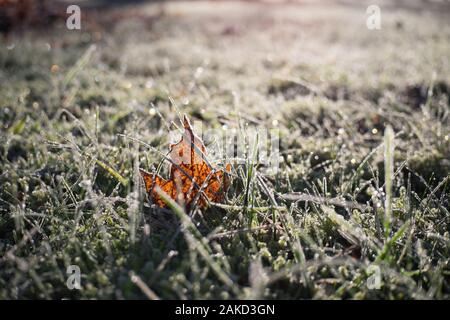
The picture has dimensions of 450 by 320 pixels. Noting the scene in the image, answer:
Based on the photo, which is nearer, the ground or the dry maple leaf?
the ground

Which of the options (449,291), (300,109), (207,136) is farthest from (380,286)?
(300,109)

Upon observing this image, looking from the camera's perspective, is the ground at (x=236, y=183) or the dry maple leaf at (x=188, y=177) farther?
the dry maple leaf at (x=188, y=177)

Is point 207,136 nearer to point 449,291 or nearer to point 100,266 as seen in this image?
point 100,266
